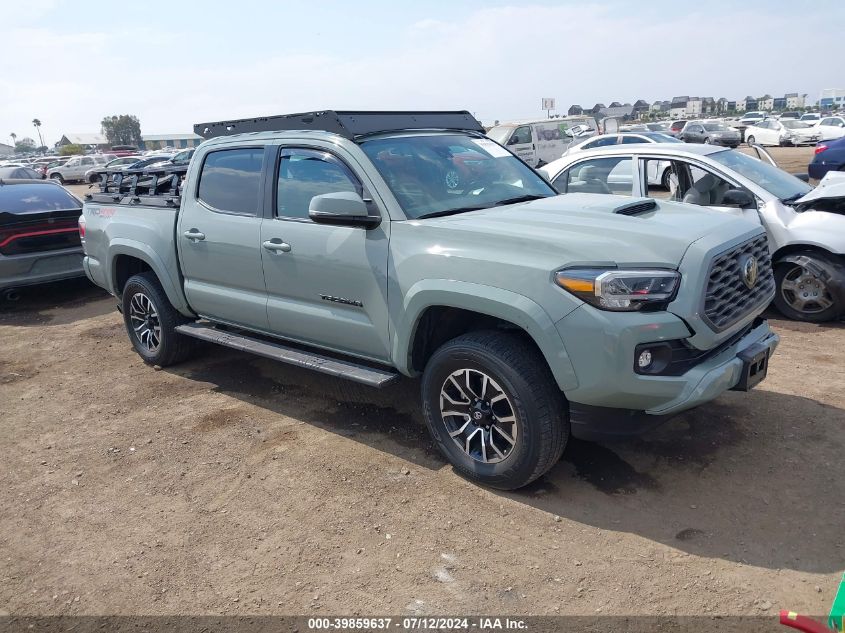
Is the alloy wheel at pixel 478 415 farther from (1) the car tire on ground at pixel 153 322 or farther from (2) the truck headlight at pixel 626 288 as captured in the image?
(1) the car tire on ground at pixel 153 322

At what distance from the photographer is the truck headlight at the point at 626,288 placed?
313cm

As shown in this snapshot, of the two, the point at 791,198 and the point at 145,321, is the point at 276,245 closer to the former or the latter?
the point at 145,321

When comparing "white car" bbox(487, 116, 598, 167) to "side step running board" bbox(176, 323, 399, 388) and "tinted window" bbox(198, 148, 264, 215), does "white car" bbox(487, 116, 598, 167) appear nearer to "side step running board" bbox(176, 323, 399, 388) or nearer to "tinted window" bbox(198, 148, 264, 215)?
"tinted window" bbox(198, 148, 264, 215)

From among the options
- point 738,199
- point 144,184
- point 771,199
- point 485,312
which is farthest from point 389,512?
point 771,199

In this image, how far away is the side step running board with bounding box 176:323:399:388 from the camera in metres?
4.05

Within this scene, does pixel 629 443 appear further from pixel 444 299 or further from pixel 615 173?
pixel 615 173

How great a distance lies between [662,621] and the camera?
2715 mm

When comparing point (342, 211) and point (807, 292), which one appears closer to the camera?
point (342, 211)

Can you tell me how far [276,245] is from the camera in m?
4.47

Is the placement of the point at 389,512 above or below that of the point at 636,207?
below

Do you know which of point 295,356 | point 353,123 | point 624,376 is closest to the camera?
point 624,376

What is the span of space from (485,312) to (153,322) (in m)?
3.75

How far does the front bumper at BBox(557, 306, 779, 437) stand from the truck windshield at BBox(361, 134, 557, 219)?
130cm

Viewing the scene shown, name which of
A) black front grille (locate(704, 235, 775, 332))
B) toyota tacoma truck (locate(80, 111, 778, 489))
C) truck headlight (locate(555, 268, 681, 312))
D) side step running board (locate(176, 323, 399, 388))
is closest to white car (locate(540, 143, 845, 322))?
black front grille (locate(704, 235, 775, 332))
